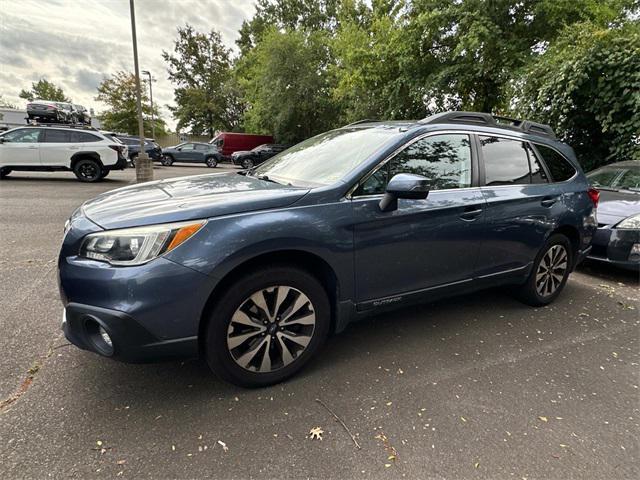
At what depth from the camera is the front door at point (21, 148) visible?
435 inches

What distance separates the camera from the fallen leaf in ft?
6.47

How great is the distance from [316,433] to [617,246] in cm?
435

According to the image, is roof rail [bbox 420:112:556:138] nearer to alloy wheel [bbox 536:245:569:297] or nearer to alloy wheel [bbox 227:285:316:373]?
alloy wheel [bbox 536:245:569:297]

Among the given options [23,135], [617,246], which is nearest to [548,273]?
[617,246]

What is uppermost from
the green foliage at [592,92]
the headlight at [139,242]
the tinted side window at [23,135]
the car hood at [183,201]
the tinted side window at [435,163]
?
the green foliage at [592,92]

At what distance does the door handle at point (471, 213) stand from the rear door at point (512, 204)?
0.13 metres

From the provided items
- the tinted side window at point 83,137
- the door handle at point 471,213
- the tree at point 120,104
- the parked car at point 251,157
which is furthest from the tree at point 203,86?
the door handle at point 471,213

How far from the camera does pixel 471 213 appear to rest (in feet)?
9.46

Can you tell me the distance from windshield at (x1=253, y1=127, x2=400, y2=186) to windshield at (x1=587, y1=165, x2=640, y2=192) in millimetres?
4353

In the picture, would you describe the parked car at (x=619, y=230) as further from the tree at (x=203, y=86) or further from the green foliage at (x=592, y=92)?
the tree at (x=203, y=86)

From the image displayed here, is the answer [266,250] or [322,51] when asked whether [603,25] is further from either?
[322,51]

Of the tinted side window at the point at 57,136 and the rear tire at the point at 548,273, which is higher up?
the tinted side window at the point at 57,136

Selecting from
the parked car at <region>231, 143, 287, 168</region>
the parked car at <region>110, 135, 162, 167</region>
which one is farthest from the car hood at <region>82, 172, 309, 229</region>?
the parked car at <region>231, 143, 287, 168</region>

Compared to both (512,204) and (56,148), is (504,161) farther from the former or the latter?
(56,148)
